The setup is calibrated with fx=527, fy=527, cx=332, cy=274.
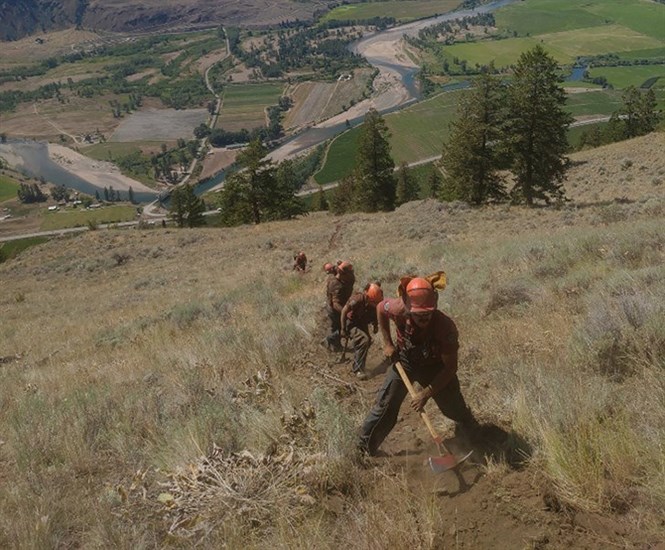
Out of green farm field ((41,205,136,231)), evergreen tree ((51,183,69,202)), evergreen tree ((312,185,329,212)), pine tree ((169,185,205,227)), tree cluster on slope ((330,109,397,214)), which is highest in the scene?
tree cluster on slope ((330,109,397,214))

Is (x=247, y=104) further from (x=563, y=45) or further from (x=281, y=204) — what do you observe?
(x=281, y=204)

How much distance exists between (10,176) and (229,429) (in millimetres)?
146782

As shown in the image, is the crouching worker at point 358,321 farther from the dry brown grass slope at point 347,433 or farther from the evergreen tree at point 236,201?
the evergreen tree at point 236,201

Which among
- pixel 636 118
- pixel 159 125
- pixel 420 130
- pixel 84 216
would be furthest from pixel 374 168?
pixel 159 125

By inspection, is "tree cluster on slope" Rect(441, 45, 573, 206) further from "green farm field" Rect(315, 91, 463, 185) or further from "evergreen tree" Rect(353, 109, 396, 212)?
"green farm field" Rect(315, 91, 463, 185)

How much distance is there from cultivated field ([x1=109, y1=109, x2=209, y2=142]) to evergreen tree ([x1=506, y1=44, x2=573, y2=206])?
126 metres

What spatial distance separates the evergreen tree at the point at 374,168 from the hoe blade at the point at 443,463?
126 feet

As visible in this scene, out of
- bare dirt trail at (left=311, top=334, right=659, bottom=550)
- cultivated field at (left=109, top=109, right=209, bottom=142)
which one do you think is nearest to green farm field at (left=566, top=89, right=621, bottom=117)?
cultivated field at (left=109, top=109, right=209, bottom=142)

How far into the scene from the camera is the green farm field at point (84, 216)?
10162 cm

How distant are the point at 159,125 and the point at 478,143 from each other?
143953mm

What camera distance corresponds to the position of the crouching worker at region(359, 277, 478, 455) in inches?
164

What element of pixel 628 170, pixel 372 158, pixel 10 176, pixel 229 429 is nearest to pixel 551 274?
pixel 229 429

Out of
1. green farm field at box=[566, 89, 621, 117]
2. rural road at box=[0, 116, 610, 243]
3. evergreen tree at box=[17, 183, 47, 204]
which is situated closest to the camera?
rural road at box=[0, 116, 610, 243]

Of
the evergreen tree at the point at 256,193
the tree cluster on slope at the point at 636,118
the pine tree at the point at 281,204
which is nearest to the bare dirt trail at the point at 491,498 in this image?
the evergreen tree at the point at 256,193
